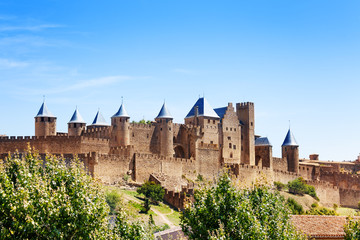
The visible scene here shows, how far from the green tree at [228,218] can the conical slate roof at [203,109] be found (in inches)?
1624

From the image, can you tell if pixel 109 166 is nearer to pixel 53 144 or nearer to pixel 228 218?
pixel 53 144

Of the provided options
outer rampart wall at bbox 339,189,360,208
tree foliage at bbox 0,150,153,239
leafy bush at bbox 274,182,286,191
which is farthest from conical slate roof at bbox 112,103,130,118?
tree foliage at bbox 0,150,153,239

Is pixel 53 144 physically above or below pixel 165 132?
below

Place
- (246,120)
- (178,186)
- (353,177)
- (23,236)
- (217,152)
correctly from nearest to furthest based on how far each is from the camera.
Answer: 1. (23,236)
2. (178,186)
3. (217,152)
4. (246,120)
5. (353,177)

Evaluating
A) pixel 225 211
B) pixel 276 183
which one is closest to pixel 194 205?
pixel 225 211

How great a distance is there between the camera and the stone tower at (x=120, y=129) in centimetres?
6044

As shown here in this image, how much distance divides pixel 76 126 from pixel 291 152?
31.3 metres

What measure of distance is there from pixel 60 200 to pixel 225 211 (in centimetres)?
773

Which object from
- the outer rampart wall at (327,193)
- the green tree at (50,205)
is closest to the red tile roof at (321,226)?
the green tree at (50,205)

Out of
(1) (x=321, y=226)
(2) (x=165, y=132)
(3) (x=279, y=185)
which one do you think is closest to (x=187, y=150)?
(2) (x=165, y=132)

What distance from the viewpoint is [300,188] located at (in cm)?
6912

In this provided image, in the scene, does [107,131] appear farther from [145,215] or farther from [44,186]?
[44,186]

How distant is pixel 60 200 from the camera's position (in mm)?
21125

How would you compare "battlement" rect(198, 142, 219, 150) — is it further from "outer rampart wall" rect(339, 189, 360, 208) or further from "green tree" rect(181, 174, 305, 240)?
"green tree" rect(181, 174, 305, 240)
